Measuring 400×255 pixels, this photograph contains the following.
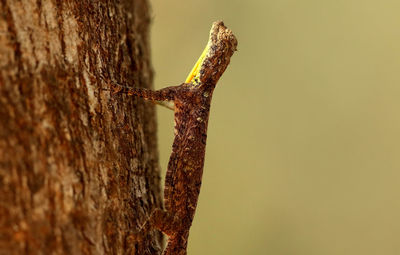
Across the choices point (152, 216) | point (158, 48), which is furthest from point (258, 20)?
point (152, 216)

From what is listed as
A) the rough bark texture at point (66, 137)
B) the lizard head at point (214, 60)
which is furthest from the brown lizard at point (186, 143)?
the rough bark texture at point (66, 137)

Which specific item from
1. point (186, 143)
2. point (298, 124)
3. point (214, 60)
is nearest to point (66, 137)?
point (186, 143)

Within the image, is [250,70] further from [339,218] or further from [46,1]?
[46,1]

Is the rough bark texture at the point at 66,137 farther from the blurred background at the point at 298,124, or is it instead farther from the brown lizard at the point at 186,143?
the blurred background at the point at 298,124

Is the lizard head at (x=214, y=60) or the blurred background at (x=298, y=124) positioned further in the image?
the blurred background at (x=298, y=124)

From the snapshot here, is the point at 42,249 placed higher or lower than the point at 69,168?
lower

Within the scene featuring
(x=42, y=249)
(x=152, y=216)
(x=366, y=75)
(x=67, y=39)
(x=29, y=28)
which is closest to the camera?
(x=42, y=249)

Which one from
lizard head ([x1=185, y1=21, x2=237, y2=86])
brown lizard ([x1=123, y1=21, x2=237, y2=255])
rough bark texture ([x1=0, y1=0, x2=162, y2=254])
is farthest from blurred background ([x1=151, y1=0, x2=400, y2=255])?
rough bark texture ([x1=0, y1=0, x2=162, y2=254])

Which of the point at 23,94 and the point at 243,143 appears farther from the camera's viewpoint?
the point at 243,143

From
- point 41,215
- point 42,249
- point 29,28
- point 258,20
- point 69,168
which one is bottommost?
point 42,249
